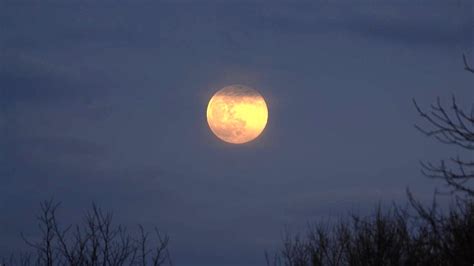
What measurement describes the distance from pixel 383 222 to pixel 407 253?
2.44 metres

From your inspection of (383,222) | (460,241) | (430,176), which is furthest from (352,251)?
(430,176)

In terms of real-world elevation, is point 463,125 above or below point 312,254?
below

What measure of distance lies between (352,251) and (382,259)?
2053 mm

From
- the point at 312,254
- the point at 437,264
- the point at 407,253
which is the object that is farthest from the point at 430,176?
the point at 312,254

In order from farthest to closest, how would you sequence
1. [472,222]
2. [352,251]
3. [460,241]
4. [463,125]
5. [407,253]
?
1. [352,251]
2. [407,253]
3. [472,222]
4. [460,241]
5. [463,125]

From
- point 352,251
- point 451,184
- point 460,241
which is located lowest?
point 451,184

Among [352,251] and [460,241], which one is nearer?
[460,241]

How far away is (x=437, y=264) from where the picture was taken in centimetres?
1964

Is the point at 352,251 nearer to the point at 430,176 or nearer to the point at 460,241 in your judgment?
the point at 460,241

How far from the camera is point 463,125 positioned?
9281 millimetres

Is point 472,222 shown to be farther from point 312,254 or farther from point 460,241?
point 312,254

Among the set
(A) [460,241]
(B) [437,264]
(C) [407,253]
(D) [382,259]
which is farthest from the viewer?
A: (D) [382,259]

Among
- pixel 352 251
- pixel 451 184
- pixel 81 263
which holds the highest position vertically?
pixel 352 251

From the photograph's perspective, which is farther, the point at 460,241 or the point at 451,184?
the point at 460,241
